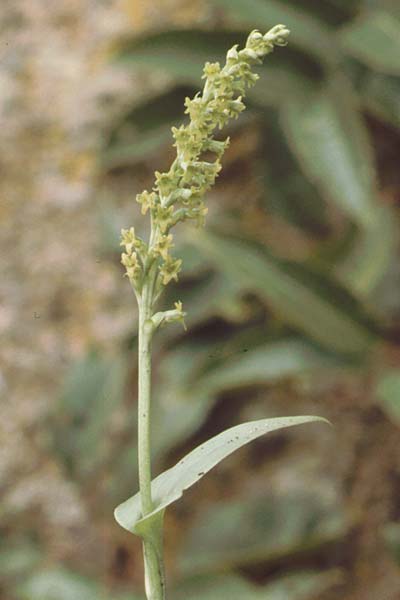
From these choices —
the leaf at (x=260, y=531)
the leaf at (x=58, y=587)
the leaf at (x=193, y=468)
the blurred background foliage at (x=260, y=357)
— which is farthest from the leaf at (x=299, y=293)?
the leaf at (x=193, y=468)

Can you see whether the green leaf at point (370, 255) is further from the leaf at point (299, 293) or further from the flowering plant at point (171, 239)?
the flowering plant at point (171, 239)

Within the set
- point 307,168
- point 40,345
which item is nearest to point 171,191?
point 307,168

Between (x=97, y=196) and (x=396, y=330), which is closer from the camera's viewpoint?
(x=396, y=330)

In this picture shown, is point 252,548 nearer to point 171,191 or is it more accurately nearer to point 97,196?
point 97,196

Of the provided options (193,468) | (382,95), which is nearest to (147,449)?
(193,468)

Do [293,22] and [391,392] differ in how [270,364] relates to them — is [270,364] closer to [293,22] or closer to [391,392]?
[391,392]

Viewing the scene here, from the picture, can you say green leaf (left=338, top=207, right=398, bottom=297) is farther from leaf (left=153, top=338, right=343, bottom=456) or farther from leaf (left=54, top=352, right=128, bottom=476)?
leaf (left=54, top=352, right=128, bottom=476)

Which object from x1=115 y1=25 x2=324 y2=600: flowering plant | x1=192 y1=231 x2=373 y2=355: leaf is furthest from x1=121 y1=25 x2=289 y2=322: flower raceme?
x1=192 y1=231 x2=373 y2=355: leaf
